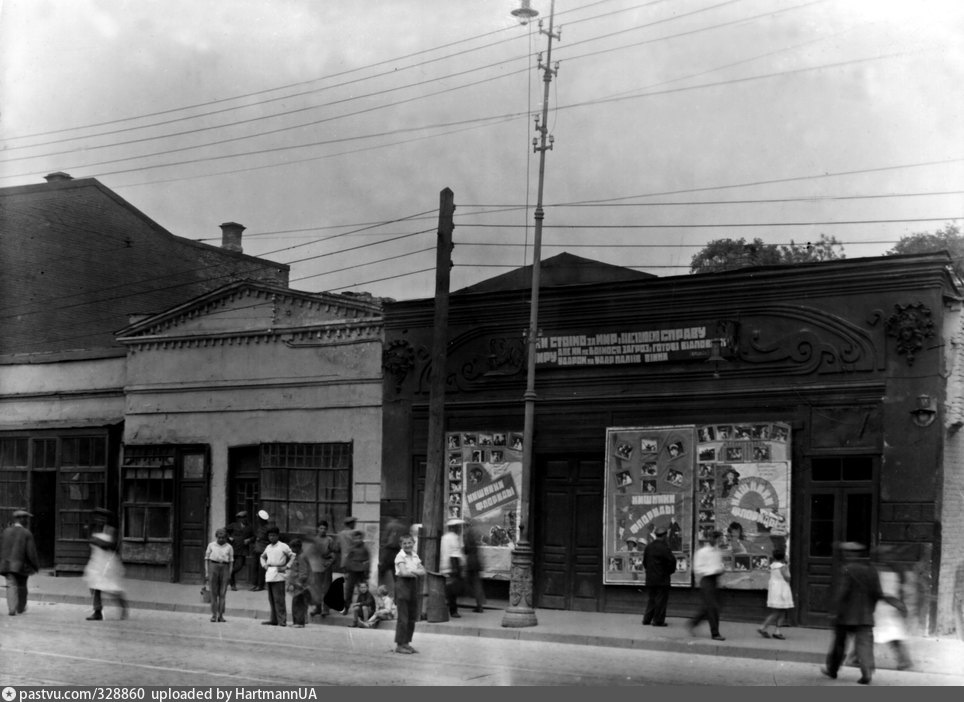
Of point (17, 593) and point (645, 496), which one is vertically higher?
point (645, 496)

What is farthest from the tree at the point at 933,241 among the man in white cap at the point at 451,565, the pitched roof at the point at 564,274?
the man in white cap at the point at 451,565

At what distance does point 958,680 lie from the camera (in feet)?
42.8

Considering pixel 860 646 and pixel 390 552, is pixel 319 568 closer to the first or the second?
pixel 390 552

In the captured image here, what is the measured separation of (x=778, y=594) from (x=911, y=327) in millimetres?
4606

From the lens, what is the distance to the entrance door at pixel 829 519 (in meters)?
17.3

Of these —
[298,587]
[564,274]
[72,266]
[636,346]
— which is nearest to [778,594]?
[636,346]

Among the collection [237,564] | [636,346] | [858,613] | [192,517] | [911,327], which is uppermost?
[911,327]

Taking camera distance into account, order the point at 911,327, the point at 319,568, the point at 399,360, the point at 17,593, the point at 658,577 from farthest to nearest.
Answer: the point at 399,360 < the point at 319,568 < the point at 17,593 < the point at 658,577 < the point at 911,327

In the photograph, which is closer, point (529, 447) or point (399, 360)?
point (529, 447)

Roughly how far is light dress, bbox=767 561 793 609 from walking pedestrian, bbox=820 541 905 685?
3.59m

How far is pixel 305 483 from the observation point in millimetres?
23625

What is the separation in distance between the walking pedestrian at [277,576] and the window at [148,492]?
8054 millimetres

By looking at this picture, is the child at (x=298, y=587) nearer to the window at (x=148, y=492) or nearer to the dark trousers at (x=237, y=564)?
the dark trousers at (x=237, y=564)

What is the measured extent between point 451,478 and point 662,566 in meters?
5.36
